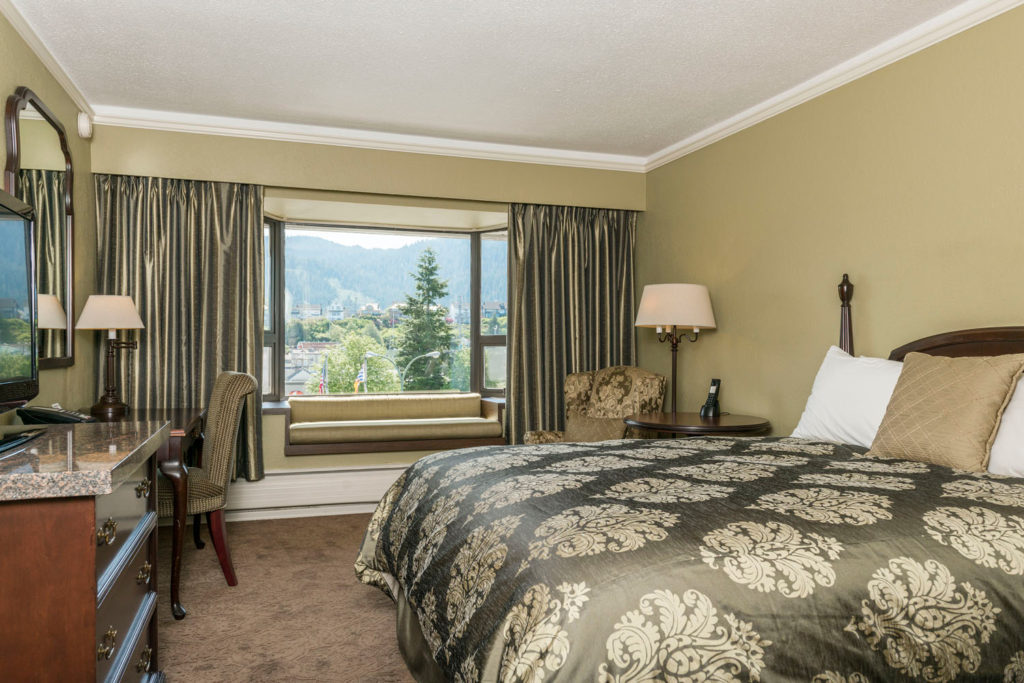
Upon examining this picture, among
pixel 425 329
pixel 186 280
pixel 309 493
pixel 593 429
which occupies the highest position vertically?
pixel 186 280

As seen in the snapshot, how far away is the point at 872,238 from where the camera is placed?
3326 millimetres

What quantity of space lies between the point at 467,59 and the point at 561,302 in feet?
6.99

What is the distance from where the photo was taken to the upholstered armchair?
171 inches

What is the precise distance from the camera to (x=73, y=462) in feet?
4.81

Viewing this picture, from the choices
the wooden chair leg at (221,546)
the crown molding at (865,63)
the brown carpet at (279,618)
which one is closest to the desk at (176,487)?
the brown carpet at (279,618)

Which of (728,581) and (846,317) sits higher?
(846,317)

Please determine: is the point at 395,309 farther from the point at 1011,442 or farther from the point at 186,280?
the point at 1011,442

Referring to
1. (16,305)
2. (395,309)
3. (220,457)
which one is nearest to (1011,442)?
(16,305)

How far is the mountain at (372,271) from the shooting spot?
18.6 ft

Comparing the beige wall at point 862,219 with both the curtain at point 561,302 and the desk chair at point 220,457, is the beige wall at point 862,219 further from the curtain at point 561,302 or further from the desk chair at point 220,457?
the desk chair at point 220,457

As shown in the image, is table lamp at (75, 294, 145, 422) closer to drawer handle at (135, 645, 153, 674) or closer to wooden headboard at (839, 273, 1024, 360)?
drawer handle at (135, 645, 153, 674)

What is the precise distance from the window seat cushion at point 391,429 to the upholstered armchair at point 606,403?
66 cm

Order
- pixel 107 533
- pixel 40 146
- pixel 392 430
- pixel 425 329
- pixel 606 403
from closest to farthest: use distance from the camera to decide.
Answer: pixel 107 533
pixel 40 146
pixel 606 403
pixel 392 430
pixel 425 329

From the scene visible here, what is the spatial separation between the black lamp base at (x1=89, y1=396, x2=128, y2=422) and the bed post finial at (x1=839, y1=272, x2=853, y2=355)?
3563 millimetres
